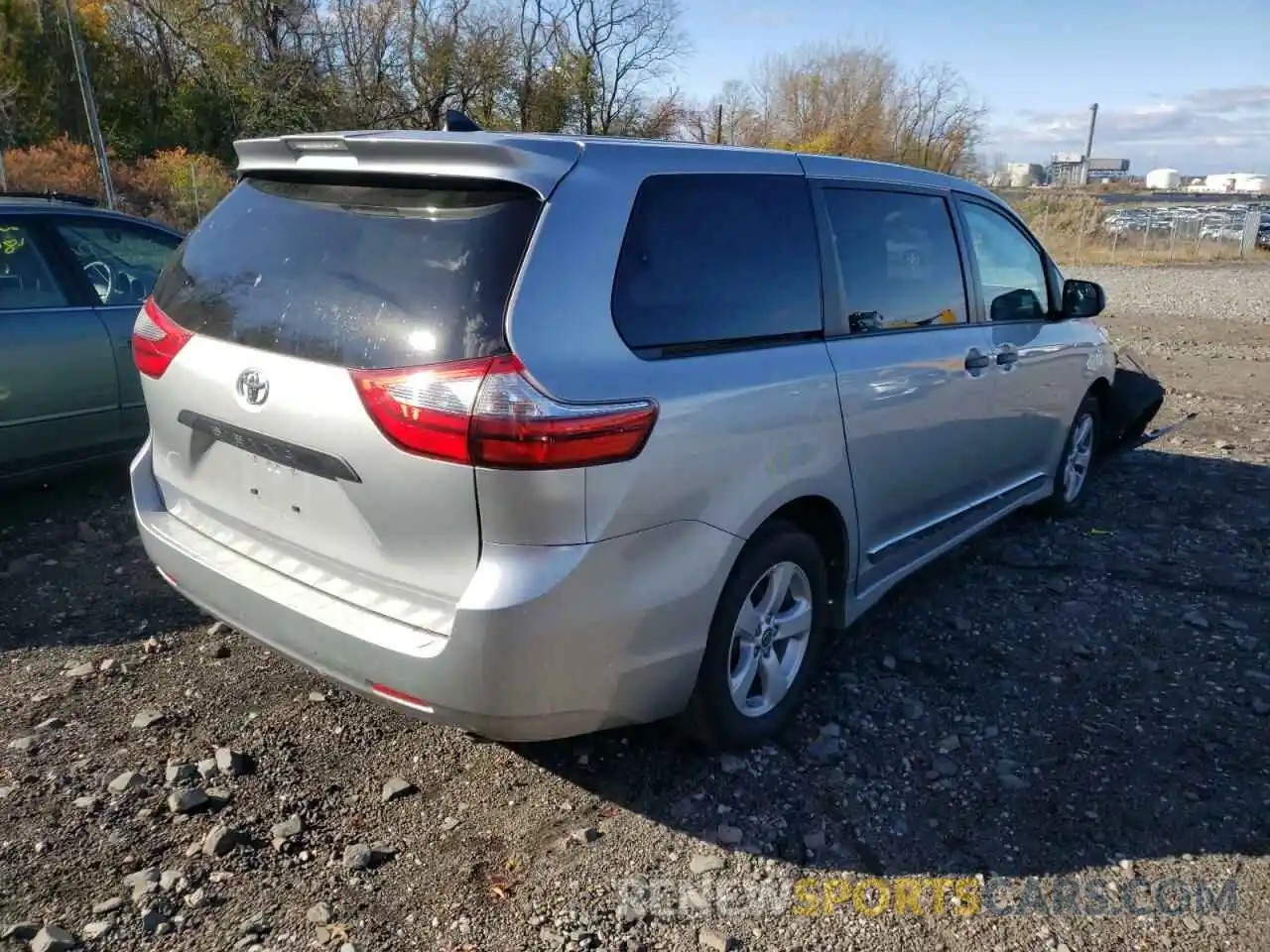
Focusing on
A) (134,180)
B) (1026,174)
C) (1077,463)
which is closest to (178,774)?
(1077,463)

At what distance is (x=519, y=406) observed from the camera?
2285 mm

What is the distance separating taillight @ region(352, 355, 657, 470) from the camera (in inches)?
90.0

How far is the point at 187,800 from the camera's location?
2877 millimetres

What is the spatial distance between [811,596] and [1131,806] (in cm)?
116

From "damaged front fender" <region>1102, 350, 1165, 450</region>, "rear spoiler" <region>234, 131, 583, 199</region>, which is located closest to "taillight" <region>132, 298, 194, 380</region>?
"rear spoiler" <region>234, 131, 583, 199</region>

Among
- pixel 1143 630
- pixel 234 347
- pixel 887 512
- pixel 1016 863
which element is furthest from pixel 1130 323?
pixel 234 347

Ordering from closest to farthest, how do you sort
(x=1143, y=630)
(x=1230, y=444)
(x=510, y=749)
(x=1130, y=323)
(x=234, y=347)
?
(x=234, y=347), (x=510, y=749), (x=1143, y=630), (x=1230, y=444), (x=1130, y=323)

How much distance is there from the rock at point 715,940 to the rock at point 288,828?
1185mm

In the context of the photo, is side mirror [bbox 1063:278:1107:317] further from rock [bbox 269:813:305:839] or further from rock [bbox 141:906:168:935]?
rock [bbox 141:906:168:935]

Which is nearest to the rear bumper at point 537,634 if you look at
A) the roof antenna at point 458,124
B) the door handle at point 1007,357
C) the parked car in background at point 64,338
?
the roof antenna at point 458,124

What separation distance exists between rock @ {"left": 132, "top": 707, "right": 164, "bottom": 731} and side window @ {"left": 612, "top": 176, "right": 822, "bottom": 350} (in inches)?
84.0

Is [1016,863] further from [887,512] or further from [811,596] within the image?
[887,512]

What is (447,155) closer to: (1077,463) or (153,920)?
(153,920)

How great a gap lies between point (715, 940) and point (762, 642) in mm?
991
